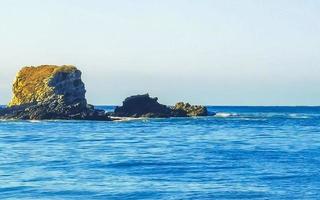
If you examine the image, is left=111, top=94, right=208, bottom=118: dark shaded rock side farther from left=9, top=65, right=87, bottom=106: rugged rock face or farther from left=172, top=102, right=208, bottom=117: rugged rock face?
left=9, top=65, right=87, bottom=106: rugged rock face

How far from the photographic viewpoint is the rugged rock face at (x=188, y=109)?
563 feet

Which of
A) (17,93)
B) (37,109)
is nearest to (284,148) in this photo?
(37,109)

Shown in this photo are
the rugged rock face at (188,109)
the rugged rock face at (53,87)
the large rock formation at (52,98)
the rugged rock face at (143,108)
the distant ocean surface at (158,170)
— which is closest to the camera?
the distant ocean surface at (158,170)

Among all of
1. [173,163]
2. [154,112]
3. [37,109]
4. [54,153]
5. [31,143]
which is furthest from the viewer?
[154,112]

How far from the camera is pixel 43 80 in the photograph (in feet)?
519

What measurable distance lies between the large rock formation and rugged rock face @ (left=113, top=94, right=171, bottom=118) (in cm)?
1132

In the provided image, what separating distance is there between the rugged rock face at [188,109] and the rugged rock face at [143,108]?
4904 mm

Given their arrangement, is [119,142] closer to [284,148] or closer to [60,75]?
[284,148]

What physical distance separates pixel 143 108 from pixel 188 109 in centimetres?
1602

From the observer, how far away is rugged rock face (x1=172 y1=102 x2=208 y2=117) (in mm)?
171562

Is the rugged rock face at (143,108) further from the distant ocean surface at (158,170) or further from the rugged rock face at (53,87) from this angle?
the distant ocean surface at (158,170)

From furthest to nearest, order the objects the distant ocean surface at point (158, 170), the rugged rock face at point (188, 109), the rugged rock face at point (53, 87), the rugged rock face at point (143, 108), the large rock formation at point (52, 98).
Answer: the rugged rock face at point (188, 109) → the rugged rock face at point (143, 108) → the rugged rock face at point (53, 87) → the large rock formation at point (52, 98) → the distant ocean surface at point (158, 170)

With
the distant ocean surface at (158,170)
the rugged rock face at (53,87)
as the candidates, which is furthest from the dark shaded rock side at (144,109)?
the distant ocean surface at (158,170)

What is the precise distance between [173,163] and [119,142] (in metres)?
25.2
